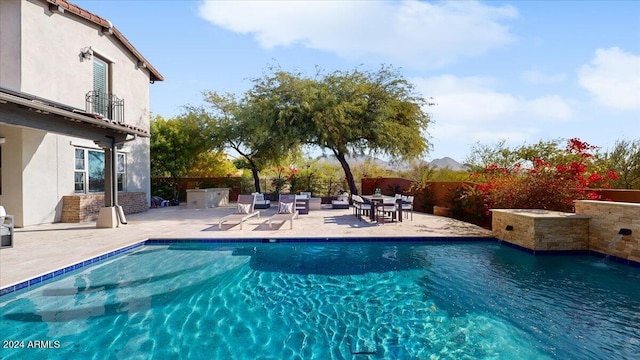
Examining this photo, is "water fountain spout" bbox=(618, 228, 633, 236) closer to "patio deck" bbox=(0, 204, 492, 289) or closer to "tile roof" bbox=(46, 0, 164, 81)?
"patio deck" bbox=(0, 204, 492, 289)

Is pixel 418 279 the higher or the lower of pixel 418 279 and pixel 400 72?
the lower

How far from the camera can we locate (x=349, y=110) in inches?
570

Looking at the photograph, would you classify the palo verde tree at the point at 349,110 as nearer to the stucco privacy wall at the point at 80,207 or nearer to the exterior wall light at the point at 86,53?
the exterior wall light at the point at 86,53

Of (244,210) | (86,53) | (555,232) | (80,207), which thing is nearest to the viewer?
(555,232)

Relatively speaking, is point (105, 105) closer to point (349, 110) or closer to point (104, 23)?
point (104, 23)

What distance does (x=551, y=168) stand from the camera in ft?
30.8

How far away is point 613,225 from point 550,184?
2.42 m

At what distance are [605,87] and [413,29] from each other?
21.7 ft

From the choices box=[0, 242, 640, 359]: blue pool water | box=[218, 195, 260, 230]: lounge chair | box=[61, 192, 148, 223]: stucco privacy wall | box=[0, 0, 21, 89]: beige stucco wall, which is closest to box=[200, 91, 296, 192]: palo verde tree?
box=[218, 195, 260, 230]: lounge chair

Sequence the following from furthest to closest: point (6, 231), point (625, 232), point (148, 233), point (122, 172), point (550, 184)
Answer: point (122, 172)
point (550, 184)
point (148, 233)
point (6, 231)
point (625, 232)

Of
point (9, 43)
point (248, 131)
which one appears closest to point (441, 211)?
point (248, 131)

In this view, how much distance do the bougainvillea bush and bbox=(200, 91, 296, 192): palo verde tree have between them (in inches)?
347

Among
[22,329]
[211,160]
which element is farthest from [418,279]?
[211,160]

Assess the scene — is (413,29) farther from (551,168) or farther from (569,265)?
(569,265)
